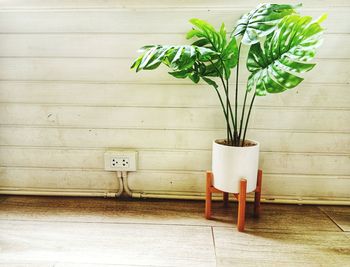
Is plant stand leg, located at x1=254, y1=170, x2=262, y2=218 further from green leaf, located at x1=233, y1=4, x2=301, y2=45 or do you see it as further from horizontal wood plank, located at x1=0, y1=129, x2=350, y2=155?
green leaf, located at x1=233, y1=4, x2=301, y2=45

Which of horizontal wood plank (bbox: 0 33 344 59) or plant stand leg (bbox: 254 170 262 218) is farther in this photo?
horizontal wood plank (bbox: 0 33 344 59)

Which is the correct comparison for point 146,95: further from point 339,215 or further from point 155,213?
point 339,215

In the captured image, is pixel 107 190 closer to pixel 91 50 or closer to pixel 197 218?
pixel 197 218

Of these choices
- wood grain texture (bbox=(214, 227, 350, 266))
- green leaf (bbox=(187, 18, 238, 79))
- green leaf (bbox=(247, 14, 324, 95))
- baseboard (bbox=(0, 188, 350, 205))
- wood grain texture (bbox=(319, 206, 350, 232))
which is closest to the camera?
green leaf (bbox=(247, 14, 324, 95))

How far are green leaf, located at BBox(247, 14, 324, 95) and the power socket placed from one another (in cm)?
78

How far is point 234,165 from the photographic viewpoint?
44.7 inches

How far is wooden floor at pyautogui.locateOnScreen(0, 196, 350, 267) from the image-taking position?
0.98 metres

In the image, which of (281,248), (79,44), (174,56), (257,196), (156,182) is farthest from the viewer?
(156,182)

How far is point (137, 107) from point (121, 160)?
314 mm

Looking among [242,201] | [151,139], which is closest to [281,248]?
[242,201]

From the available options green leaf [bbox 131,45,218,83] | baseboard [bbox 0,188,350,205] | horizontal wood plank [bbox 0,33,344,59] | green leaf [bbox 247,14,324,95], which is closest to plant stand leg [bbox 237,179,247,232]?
baseboard [bbox 0,188,350,205]

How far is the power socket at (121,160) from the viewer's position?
1.43 metres

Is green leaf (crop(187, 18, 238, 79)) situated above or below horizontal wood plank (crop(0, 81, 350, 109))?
above

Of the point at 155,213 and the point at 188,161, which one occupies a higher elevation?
the point at 188,161
